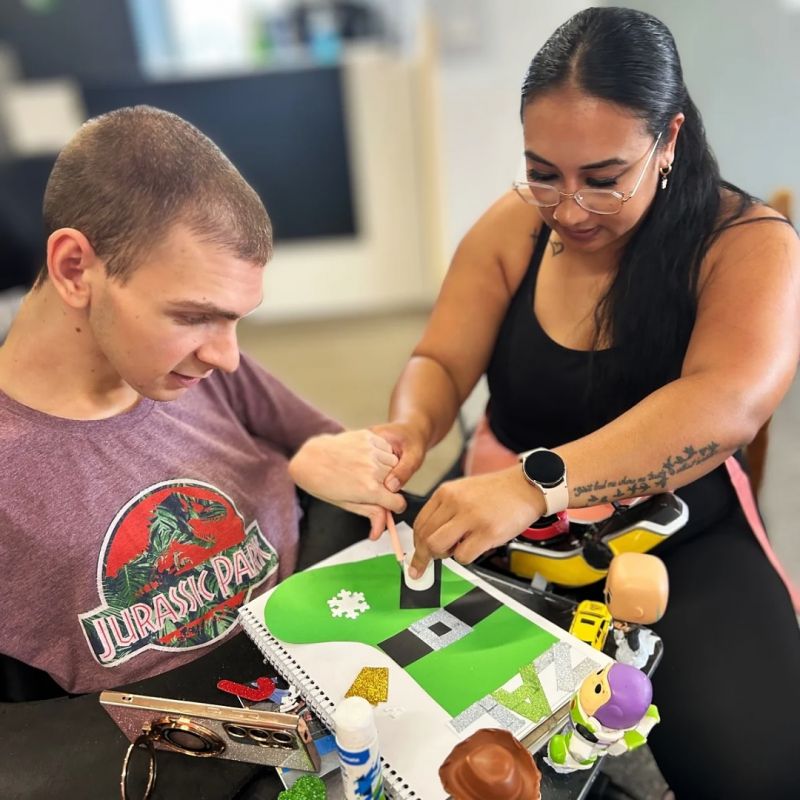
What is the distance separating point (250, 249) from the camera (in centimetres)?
81

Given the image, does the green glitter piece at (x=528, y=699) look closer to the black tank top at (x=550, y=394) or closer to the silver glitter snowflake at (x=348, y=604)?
the silver glitter snowflake at (x=348, y=604)

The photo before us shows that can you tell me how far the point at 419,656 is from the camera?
0.72 m

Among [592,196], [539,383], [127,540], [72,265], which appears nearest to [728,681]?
[539,383]

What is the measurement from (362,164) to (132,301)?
257 cm

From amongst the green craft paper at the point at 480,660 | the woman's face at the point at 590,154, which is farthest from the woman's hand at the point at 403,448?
the woman's face at the point at 590,154

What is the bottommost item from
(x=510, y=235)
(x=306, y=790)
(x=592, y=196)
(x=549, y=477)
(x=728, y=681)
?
(x=728, y=681)

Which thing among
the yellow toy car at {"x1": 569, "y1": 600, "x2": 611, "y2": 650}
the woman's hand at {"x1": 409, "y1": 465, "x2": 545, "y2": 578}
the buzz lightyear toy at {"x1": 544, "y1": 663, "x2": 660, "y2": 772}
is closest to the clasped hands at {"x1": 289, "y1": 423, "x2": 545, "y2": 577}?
the woman's hand at {"x1": 409, "y1": 465, "x2": 545, "y2": 578}

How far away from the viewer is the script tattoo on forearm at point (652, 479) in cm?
85

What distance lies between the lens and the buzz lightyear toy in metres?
0.58

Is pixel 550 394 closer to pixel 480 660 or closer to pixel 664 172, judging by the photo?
pixel 664 172

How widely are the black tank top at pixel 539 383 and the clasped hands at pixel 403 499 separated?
7.2 inches

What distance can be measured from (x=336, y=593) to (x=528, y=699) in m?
0.25

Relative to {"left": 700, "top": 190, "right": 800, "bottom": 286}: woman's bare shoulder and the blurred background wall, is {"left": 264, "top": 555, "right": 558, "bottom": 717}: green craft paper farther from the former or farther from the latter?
the blurred background wall

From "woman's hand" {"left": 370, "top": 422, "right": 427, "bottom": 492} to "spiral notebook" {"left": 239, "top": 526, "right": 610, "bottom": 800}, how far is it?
12cm
